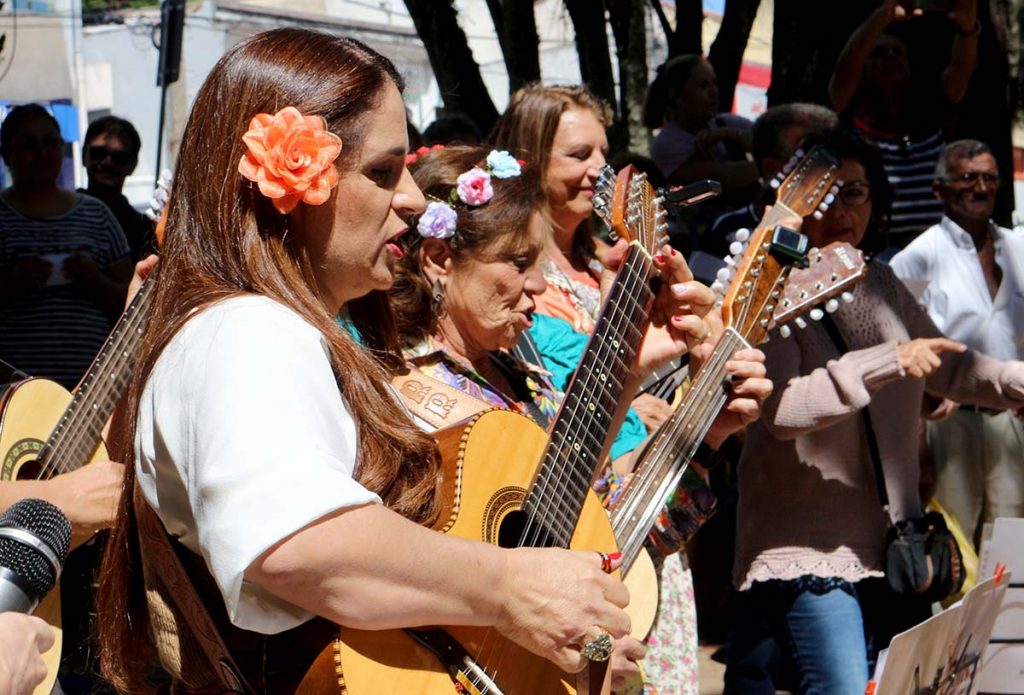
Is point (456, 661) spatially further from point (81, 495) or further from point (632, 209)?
point (632, 209)

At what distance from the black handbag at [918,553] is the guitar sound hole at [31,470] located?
85.7 inches

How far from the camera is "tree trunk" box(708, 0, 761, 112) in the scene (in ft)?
29.7

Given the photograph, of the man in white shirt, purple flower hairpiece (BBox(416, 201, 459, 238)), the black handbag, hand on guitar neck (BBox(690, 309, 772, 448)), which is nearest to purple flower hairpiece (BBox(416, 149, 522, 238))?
purple flower hairpiece (BBox(416, 201, 459, 238))

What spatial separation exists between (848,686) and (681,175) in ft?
10.9

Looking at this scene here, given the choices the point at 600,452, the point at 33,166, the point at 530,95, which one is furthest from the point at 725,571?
the point at 600,452

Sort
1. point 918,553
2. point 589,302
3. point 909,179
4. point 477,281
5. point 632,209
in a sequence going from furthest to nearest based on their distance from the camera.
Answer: point 909,179 < point 589,302 < point 918,553 < point 477,281 < point 632,209

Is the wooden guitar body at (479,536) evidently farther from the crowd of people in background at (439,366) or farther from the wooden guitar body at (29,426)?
the wooden guitar body at (29,426)

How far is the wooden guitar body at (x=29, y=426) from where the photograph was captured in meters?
2.72

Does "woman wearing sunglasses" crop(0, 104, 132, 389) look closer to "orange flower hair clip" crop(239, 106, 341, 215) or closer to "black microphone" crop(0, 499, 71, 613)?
"orange flower hair clip" crop(239, 106, 341, 215)

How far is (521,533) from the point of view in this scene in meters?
2.18

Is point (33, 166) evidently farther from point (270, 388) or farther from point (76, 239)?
point (270, 388)

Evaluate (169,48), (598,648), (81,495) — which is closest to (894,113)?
(81,495)

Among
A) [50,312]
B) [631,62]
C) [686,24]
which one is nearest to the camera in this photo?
[50,312]

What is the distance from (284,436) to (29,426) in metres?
1.46
